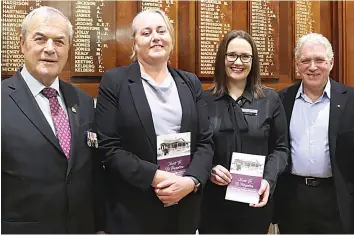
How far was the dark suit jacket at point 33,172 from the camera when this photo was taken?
1565 millimetres

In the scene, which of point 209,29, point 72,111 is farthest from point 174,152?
point 209,29

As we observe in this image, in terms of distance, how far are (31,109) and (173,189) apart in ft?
2.21

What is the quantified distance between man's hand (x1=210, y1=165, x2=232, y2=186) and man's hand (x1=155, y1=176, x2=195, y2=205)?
279 mm

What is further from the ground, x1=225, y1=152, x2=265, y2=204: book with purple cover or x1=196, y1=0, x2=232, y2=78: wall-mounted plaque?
x1=196, y1=0, x2=232, y2=78: wall-mounted plaque

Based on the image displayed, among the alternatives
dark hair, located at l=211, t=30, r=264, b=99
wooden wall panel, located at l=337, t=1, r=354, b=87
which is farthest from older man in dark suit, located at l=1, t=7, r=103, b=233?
wooden wall panel, located at l=337, t=1, r=354, b=87

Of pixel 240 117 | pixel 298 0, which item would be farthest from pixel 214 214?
pixel 298 0

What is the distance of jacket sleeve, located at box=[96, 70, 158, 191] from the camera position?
5.49ft

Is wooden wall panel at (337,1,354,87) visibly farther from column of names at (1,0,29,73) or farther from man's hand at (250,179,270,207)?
column of names at (1,0,29,73)

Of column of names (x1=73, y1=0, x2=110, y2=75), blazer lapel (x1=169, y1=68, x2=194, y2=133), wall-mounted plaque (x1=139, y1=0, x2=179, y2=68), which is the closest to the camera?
blazer lapel (x1=169, y1=68, x2=194, y2=133)

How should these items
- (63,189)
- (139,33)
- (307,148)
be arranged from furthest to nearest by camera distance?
(307,148) → (139,33) → (63,189)

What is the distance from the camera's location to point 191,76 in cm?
195

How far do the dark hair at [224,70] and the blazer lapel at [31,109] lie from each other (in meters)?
0.93

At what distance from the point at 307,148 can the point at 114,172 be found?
1.15m

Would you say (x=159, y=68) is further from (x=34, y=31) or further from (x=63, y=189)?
(x=63, y=189)
